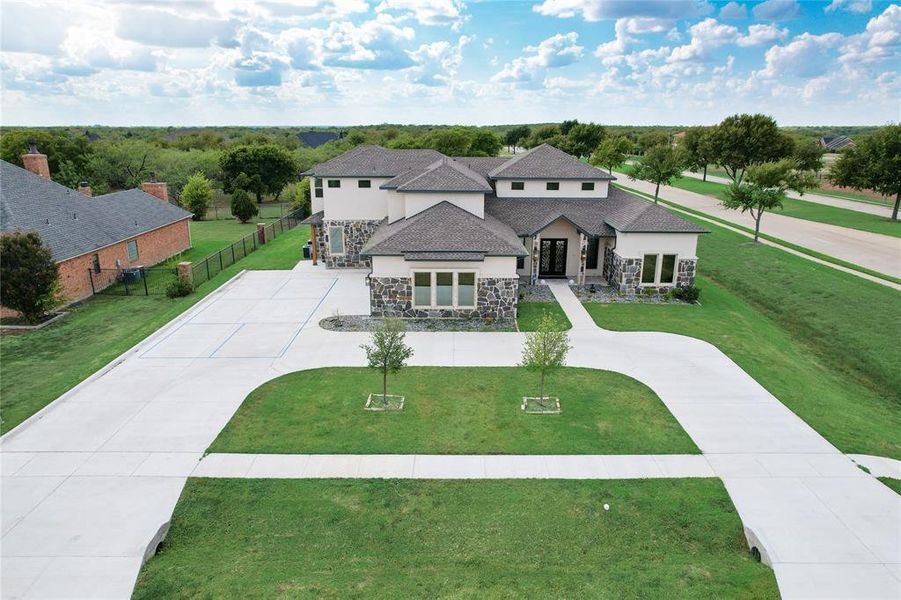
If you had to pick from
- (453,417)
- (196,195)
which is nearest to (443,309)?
(453,417)

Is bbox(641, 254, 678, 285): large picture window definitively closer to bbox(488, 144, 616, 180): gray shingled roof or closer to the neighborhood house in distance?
the neighborhood house in distance

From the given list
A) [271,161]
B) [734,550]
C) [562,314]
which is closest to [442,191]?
[562,314]

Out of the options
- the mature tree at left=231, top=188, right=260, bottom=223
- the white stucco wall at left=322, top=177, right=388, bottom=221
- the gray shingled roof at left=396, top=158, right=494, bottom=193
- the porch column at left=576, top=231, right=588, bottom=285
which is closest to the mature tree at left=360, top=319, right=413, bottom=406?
the gray shingled roof at left=396, top=158, right=494, bottom=193

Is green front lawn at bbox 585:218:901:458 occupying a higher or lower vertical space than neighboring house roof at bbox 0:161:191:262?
lower

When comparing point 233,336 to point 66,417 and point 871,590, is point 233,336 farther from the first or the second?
point 871,590

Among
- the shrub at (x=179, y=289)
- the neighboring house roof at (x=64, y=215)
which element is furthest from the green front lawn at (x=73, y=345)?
the neighboring house roof at (x=64, y=215)
